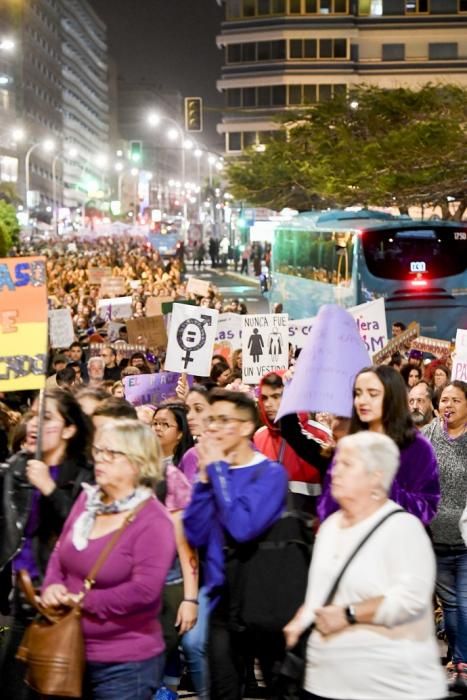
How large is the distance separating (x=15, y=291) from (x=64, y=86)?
575 ft

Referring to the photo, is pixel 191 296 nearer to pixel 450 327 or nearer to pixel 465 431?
pixel 450 327

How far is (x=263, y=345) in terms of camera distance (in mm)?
13656

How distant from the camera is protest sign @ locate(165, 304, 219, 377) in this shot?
1292 centimetres

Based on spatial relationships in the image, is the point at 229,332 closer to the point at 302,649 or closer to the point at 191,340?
the point at 191,340

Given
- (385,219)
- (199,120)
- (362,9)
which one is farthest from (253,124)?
(385,219)

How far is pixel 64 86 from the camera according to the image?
178 metres

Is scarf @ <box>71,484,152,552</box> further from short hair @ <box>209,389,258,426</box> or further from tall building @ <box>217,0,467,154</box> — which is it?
tall building @ <box>217,0,467,154</box>

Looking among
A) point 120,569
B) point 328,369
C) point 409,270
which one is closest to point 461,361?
point 328,369

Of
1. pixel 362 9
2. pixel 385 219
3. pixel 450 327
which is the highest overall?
pixel 362 9

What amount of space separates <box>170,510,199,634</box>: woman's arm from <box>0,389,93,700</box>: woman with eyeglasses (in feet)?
1.70

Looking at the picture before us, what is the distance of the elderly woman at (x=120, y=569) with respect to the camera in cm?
538

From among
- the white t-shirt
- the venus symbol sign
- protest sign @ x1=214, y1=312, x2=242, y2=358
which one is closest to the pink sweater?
the white t-shirt

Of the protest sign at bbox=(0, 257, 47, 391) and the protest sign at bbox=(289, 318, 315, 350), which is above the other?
the protest sign at bbox=(0, 257, 47, 391)

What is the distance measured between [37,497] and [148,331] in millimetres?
13501
